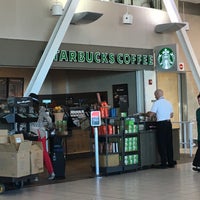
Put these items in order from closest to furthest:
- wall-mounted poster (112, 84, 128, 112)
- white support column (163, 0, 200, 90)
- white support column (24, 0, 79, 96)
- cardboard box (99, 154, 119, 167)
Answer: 1. cardboard box (99, 154, 119, 167)
2. white support column (24, 0, 79, 96)
3. white support column (163, 0, 200, 90)
4. wall-mounted poster (112, 84, 128, 112)

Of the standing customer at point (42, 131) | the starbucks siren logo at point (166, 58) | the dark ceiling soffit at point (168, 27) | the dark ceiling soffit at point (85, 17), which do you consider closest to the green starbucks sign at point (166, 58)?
the starbucks siren logo at point (166, 58)

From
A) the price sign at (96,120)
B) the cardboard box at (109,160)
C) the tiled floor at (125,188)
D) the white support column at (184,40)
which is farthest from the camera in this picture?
the white support column at (184,40)

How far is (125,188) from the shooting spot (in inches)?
293

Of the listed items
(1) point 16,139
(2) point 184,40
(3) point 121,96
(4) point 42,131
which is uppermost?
(2) point 184,40

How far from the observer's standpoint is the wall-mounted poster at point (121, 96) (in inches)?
490

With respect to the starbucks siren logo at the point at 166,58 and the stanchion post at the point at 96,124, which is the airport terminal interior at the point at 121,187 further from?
the starbucks siren logo at the point at 166,58

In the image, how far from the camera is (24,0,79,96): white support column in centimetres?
935

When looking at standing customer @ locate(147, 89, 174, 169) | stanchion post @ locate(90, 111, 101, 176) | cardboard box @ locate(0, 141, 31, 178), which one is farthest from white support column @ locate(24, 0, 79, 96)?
standing customer @ locate(147, 89, 174, 169)

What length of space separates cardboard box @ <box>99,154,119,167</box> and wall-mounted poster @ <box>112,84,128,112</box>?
3376 mm

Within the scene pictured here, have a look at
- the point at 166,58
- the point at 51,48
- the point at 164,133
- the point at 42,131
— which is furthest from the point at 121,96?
the point at 42,131

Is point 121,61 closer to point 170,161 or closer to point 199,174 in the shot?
point 170,161

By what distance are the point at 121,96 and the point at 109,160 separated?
12.9 ft

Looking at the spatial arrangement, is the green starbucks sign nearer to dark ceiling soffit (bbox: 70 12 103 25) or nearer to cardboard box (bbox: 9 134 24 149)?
Answer: dark ceiling soffit (bbox: 70 12 103 25)

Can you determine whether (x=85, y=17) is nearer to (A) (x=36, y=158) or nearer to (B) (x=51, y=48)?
(B) (x=51, y=48)
